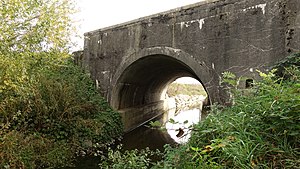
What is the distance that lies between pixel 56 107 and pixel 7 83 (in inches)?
76.3

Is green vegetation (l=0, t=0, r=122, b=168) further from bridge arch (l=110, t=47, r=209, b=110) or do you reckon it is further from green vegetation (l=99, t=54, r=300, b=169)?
green vegetation (l=99, t=54, r=300, b=169)

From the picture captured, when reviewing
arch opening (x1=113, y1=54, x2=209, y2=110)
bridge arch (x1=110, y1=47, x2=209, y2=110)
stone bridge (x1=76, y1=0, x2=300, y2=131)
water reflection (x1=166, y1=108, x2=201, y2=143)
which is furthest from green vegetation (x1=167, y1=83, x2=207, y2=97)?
stone bridge (x1=76, y1=0, x2=300, y2=131)

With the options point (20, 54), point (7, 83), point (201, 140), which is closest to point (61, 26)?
point (20, 54)

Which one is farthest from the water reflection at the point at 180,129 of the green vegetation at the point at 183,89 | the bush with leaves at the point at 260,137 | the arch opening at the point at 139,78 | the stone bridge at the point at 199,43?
the green vegetation at the point at 183,89

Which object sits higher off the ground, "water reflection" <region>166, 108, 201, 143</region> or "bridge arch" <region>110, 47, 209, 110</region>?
"bridge arch" <region>110, 47, 209, 110</region>

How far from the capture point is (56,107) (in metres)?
6.26

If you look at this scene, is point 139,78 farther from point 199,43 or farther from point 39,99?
point 39,99

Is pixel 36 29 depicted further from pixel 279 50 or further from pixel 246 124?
pixel 279 50

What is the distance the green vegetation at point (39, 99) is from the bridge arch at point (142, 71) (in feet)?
4.48

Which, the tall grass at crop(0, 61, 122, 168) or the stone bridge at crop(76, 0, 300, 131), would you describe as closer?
the tall grass at crop(0, 61, 122, 168)

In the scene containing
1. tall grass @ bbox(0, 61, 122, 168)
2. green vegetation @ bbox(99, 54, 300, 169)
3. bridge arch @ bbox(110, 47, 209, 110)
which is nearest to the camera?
green vegetation @ bbox(99, 54, 300, 169)

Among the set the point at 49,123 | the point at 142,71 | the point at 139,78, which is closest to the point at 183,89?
the point at 139,78

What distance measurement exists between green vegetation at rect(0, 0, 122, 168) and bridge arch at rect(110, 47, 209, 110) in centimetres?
137

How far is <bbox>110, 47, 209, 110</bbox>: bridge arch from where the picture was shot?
21.6 feet
